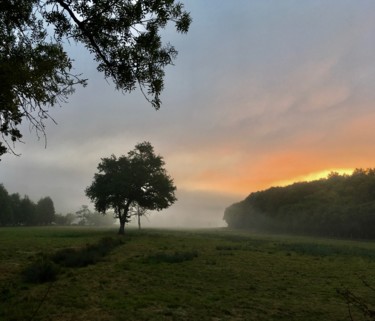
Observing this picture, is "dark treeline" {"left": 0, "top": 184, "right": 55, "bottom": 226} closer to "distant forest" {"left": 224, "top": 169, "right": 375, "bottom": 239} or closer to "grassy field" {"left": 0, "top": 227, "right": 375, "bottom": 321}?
"distant forest" {"left": 224, "top": 169, "right": 375, "bottom": 239}

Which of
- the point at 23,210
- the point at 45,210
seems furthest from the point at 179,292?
the point at 45,210

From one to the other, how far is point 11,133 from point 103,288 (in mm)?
8334

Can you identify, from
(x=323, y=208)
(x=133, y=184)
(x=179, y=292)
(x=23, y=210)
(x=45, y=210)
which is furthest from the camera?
(x=45, y=210)

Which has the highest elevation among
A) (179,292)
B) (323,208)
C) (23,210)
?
(23,210)

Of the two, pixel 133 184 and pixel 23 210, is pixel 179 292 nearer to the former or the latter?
pixel 133 184

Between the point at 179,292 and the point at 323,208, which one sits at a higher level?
the point at 323,208

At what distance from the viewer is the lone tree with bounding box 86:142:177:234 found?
62.0m

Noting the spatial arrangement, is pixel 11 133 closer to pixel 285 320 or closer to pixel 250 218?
pixel 285 320

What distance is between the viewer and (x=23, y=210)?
152m

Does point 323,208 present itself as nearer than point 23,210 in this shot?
Yes

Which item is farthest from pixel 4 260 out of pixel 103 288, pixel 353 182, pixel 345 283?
pixel 353 182

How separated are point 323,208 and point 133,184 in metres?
72.7

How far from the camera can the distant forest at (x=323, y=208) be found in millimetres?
97012

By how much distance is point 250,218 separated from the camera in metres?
182
